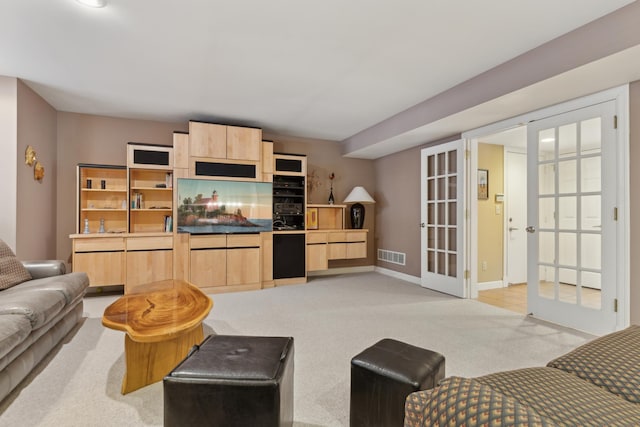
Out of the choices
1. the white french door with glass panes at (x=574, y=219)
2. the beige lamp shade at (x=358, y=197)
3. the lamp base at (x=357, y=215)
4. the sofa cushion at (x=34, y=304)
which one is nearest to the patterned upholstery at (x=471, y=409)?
the sofa cushion at (x=34, y=304)

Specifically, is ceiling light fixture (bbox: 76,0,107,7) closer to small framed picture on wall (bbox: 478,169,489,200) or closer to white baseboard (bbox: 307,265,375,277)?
white baseboard (bbox: 307,265,375,277)

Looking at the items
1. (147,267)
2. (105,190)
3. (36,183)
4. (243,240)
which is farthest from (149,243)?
(36,183)

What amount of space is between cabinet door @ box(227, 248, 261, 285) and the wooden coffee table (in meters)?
2.17

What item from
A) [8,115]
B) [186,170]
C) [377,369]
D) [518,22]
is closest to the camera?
[377,369]

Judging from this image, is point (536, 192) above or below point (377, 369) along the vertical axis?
above

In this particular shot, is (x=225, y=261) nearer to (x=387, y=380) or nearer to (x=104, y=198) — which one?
(x=104, y=198)

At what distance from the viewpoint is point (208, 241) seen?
4539 millimetres

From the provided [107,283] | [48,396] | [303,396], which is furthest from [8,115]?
[303,396]

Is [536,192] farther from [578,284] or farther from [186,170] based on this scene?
[186,170]

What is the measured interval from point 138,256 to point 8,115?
205cm

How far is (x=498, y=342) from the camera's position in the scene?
2746 mm

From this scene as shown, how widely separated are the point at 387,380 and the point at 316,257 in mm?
3960

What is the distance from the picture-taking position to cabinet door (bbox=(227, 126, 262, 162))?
473 centimetres

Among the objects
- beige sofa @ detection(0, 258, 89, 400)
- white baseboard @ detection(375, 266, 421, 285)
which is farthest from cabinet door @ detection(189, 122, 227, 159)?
white baseboard @ detection(375, 266, 421, 285)
